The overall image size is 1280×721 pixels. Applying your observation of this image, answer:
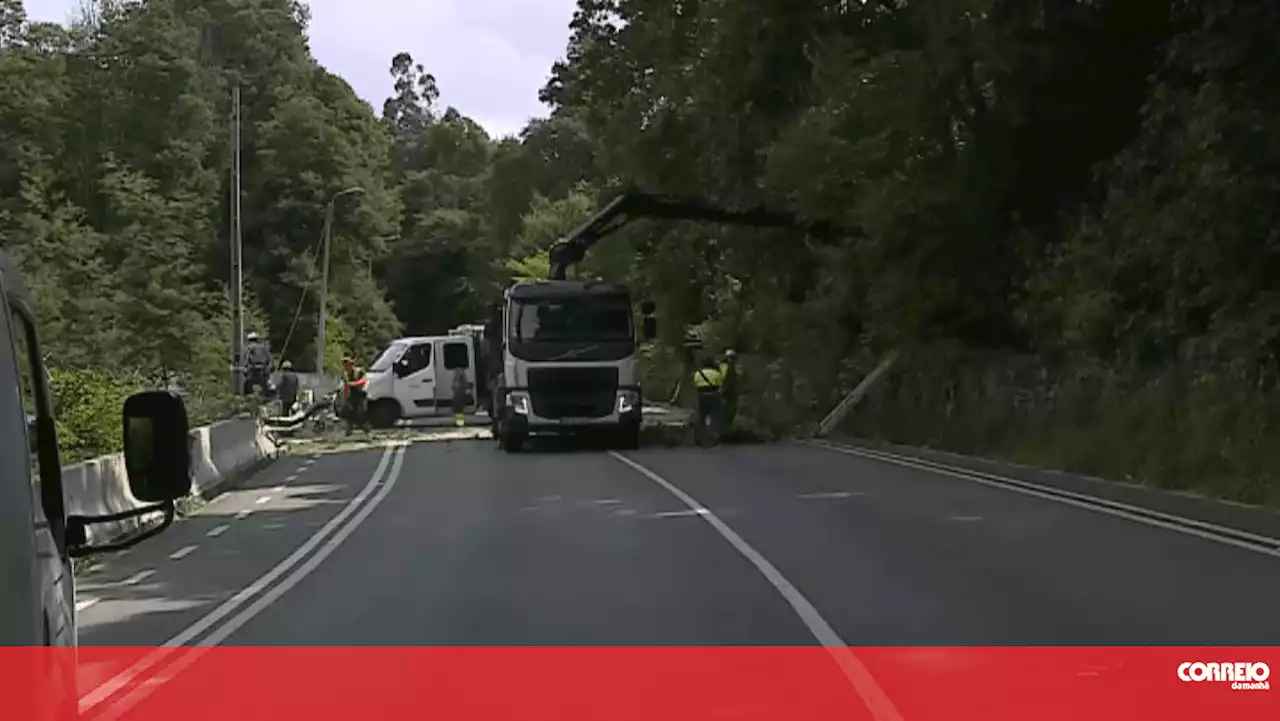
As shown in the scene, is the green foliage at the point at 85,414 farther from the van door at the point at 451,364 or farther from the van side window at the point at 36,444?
the van door at the point at 451,364

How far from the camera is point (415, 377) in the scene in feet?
140

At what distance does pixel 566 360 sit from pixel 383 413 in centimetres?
1262

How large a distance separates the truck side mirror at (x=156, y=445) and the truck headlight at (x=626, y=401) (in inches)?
1045

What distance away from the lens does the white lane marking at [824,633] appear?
7.97m

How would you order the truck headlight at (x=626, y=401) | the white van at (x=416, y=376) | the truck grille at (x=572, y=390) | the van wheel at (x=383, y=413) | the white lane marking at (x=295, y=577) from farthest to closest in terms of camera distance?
the white van at (x=416, y=376)
the van wheel at (x=383, y=413)
the truck headlight at (x=626, y=401)
the truck grille at (x=572, y=390)
the white lane marking at (x=295, y=577)

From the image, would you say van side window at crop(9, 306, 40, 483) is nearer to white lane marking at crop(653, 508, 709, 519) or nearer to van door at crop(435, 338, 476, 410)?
white lane marking at crop(653, 508, 709, 519)

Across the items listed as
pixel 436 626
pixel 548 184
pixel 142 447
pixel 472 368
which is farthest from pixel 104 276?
pixel 548 184

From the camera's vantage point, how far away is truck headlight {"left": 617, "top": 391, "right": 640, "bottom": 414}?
102 feet

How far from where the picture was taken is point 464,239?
101m

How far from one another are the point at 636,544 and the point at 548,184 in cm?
8880

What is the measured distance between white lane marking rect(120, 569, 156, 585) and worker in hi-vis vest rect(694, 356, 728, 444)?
19.0 meters

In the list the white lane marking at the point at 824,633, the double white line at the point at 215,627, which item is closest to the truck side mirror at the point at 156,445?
the double white line at the point at 215,627

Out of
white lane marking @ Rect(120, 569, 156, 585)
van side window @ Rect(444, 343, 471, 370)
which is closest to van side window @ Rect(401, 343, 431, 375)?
van side window @ Rect(444, 343, 471, 370)

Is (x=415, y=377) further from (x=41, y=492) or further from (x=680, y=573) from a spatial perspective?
(x=41, y=492)
